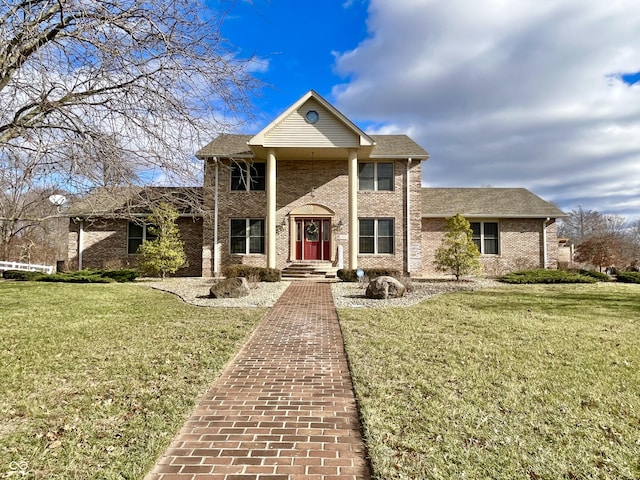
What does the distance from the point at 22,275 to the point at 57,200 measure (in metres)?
16.1

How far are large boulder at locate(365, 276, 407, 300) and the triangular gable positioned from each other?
24.8ft

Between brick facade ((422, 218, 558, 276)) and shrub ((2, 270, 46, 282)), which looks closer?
shrub ((2, 270, 46, 282))

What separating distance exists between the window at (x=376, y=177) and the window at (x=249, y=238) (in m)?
5.63

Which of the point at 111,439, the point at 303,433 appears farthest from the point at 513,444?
the point at 111,439

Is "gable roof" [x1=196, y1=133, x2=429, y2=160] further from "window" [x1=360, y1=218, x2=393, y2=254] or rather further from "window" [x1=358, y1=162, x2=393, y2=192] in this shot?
"window" [x1=360, y1=218, x2=393, y2=254]

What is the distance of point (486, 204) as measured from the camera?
2158cm

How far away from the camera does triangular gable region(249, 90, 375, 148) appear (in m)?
17.1

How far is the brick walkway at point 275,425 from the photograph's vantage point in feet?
9.58

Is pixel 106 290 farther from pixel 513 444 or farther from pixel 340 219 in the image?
pixel 513 444

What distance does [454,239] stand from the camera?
1705 centimetres

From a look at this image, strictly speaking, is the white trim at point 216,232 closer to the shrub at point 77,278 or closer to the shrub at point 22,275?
the shrub at point 77,278

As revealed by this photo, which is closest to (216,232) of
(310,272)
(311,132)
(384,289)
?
(310,272)

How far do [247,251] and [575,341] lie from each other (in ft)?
49.2

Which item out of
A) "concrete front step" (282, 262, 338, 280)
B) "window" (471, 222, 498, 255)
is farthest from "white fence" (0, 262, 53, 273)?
"window" (471, 222, 498, 255)
